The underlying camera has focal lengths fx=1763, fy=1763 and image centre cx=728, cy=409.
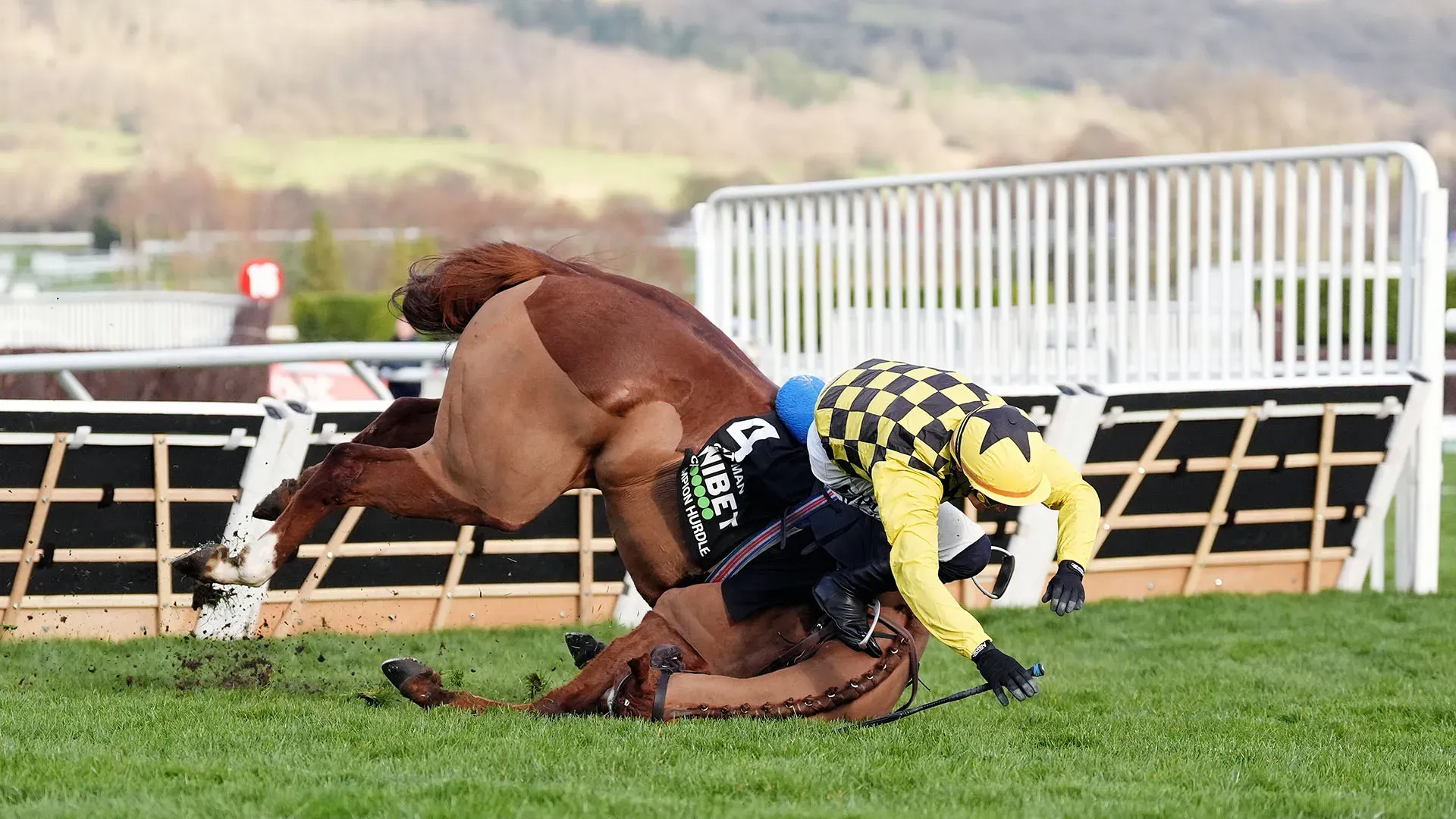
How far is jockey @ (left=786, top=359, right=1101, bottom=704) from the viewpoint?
12.7ft

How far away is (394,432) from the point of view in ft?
16.4

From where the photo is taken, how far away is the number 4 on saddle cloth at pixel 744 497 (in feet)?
14.8

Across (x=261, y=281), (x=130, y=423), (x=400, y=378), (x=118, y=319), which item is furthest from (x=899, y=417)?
Answer: (x=261, y=281)

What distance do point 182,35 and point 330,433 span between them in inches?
1133

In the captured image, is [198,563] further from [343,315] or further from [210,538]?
[343,315]

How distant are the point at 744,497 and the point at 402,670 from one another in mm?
964

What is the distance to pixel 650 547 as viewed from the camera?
15.2 feet

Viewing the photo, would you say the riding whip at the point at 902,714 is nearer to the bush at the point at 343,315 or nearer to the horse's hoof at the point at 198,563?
the horse's hoof at the point at 198,563

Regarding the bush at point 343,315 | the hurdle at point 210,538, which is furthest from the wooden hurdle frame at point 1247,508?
the bush at point 343,315

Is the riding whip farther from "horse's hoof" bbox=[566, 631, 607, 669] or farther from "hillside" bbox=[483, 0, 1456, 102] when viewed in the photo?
"hillside" bbox=[483, 0, 1456, 102]

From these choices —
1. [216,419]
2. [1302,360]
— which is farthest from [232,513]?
[1302,360]

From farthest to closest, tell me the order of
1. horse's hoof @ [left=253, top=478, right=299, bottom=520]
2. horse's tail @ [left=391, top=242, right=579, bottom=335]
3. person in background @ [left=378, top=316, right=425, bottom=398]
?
person in background @ [left=378, top=316, right=425, bottom=398] → horse's hoof @ [left=253, top=478, right=299, bottom=520] → horse's tail @ [left=391, top=242, right=579, bottom=335]

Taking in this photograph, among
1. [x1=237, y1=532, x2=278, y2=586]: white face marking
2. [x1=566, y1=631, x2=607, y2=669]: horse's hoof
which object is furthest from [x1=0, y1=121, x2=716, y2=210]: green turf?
[x1=237, y1=532, x2=278, y2=586]: white face marking

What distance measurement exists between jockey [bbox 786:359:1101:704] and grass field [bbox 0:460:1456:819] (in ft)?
0.99
